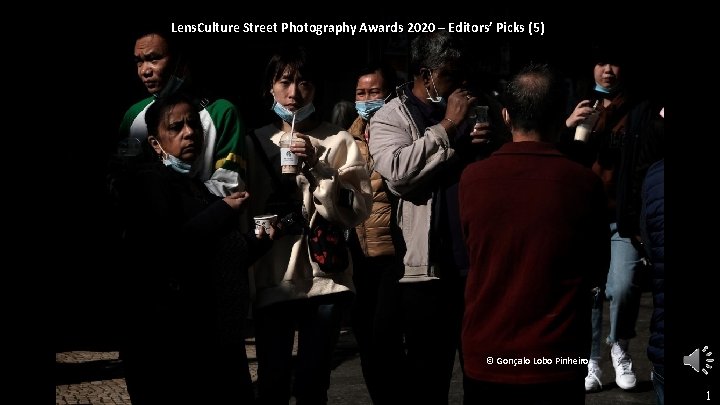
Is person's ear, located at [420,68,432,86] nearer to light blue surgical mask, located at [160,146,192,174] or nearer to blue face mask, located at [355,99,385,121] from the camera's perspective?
light blue surgical mask, located at [160,146,192,174]

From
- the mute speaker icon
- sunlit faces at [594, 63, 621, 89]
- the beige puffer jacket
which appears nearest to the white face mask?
the beige puffer jacket

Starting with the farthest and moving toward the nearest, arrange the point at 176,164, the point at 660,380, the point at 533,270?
the point at 660,380 → the point at 176,164 → the point at 533,270

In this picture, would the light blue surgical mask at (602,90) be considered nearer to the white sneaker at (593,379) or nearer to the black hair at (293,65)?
the white sneaker at (593,379)

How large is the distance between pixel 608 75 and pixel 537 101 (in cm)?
301

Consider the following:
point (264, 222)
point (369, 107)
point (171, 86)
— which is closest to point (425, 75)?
point (264, 222)

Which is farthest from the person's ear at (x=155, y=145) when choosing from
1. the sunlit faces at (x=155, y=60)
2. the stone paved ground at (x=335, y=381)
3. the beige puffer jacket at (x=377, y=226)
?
the stone paved ground at (x=335, y=381)

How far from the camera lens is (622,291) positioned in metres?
6.62

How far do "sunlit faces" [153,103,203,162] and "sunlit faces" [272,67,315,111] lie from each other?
0.66 metres

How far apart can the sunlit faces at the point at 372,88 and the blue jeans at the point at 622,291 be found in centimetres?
172

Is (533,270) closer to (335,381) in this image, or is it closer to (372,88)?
(372,88)

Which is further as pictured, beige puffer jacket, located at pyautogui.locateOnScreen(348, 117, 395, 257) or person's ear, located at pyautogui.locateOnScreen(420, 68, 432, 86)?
beige puffer jacket, located at pyautogui.locateOnScreen(348, 117, 395, 257)

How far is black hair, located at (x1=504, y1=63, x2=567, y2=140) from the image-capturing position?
3773 millimetres

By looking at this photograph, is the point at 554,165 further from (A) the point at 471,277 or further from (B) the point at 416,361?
(B) the point at 416,361

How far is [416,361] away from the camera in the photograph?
15.3 ft
